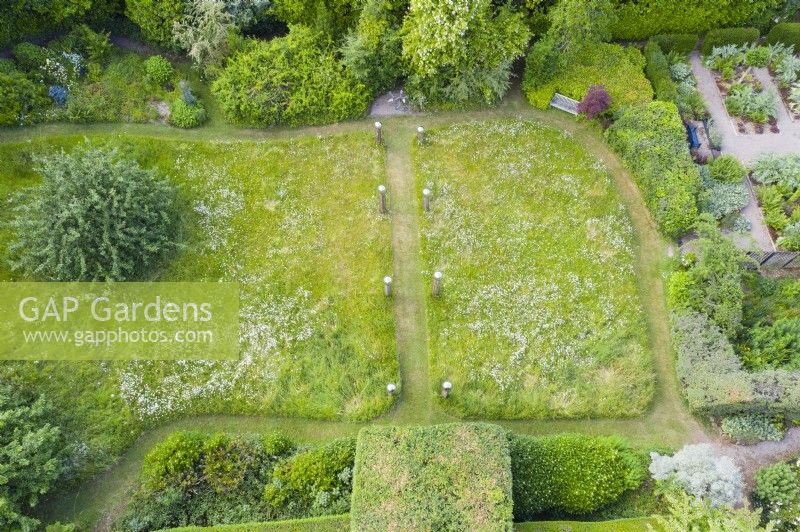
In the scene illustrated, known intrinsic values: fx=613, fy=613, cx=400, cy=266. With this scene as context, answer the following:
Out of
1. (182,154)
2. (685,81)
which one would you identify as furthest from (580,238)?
(182,154)

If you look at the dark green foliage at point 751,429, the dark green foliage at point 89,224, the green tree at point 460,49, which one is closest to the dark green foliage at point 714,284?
the dark green foliage at point 751,429

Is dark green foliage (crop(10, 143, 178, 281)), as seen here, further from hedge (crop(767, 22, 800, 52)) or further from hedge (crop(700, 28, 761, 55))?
hedge (crop(767, 22, 800, 52))

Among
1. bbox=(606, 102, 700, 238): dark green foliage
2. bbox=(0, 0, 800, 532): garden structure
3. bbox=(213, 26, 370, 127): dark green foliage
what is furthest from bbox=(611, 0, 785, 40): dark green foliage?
bbox=(213, 26, 370, 127): dark green foliage

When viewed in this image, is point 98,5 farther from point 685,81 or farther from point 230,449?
point 685,81

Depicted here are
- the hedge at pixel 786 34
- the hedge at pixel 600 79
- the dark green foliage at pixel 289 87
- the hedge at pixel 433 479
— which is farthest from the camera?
the hedge at pixel 786 34

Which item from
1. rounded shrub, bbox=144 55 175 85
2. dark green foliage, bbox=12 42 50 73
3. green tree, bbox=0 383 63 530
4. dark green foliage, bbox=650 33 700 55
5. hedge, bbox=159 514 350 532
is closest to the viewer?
green tree, bbox=0 383 63 530

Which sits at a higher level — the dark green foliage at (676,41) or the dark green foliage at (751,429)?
the dark green foliage at (676,41)

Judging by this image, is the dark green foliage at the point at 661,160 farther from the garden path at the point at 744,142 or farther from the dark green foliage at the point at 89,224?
the dark green foliage at the point at 89,224
